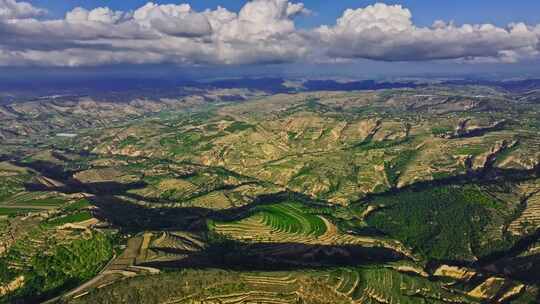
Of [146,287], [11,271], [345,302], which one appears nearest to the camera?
[146,287]

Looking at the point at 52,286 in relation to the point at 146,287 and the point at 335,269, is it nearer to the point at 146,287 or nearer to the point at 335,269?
the point at 146,287

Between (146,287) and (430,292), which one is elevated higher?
(146,287)

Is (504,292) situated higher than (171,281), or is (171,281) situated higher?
(171,281)

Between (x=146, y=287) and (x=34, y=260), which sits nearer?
(x=146, y=287)

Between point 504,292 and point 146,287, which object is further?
point 504,292

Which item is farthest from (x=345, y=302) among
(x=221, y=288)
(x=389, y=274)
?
(x=221, y=288)

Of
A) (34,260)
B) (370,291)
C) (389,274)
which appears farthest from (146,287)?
(389,274)

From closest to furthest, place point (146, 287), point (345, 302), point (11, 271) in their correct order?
point (146, 287) → point (345, 302) → point (11, 271)

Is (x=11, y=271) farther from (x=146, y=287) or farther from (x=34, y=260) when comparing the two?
(x=146, y=287)
